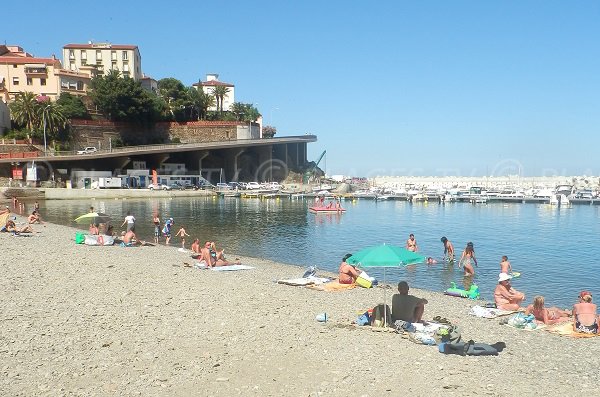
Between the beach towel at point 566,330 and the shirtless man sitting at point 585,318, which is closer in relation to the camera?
the beach towel at point 566,330

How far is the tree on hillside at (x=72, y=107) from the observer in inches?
2842

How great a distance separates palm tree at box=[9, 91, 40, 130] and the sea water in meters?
17.9

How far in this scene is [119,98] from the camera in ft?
249

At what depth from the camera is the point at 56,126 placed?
228ft

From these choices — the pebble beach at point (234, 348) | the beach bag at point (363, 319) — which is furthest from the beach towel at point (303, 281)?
the beach bag at point (363, 319)

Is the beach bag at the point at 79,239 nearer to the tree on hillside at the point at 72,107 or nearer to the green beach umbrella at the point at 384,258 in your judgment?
the green beach umbrella at the point at 384,258

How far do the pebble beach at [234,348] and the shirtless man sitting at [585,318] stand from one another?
0.67m

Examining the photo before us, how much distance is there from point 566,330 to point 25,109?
238 feet

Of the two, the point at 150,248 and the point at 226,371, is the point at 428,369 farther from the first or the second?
the point at 150,248

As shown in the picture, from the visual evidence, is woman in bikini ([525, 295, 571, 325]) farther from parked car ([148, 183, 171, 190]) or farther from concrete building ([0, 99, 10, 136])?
concrete building ([0, 99, 10, 136])

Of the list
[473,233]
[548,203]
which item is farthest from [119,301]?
[548,203]

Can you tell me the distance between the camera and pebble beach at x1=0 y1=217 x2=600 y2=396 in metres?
7.14

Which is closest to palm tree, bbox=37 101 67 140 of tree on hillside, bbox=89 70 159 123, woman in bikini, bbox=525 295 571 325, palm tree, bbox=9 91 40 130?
palm tree, bbox=9 91 40 130

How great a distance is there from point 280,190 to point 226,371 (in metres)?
73.4
